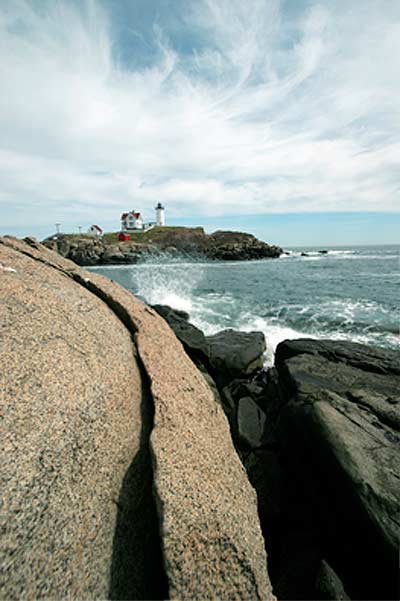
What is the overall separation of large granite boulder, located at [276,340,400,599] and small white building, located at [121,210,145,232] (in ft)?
419

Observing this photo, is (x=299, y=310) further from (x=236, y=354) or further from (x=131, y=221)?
(x=131, y=221)

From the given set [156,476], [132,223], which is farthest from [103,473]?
[132,223]

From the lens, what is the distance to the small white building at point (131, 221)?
125m

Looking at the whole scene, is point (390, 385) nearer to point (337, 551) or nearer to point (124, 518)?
point (337, 551)

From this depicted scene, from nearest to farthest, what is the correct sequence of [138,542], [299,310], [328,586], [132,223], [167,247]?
[138,542] < [328,586] < [299,310] < [167,247] < [132,223]

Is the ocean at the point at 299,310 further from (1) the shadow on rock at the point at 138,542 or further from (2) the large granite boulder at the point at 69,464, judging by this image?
(1) the shadow on rock at the point at 138,542

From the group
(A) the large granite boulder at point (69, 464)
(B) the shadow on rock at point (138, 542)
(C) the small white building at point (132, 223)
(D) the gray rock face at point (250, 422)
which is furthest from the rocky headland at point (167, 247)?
(B) the shadow on rock at point (138, 542)

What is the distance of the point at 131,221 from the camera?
125812 mm

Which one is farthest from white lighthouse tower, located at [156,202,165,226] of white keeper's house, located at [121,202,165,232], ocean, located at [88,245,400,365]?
ocean, located at [88,245,400,365]

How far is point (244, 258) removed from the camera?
8650 centimetres

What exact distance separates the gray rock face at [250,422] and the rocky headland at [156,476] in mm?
1058

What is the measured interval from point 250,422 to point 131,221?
421 feet

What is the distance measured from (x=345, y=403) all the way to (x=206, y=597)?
10.1 ft

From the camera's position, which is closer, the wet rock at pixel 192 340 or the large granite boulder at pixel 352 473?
the large granite boulder at pixel 352 473
